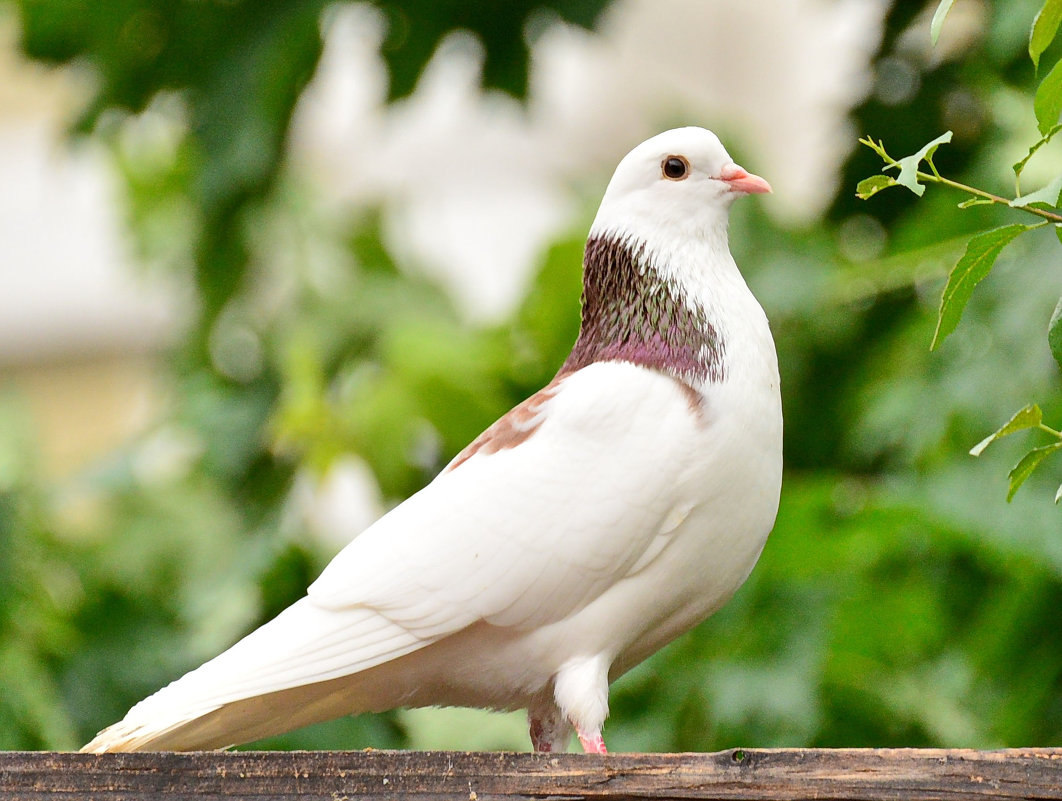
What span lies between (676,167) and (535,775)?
28.8 inches

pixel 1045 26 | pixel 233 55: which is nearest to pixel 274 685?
pixel 1045 26

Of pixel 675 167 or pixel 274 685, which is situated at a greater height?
pixel 675 167

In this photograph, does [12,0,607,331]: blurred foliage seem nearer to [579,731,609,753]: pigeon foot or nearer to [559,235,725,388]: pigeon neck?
[559,235,725,388]: pigeon neck

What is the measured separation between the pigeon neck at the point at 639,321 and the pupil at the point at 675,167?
9 cm

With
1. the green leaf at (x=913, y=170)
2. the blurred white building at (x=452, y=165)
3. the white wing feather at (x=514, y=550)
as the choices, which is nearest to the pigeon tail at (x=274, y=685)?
the white wing feather at (x=514, y=550)

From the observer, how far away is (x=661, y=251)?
1.57 m

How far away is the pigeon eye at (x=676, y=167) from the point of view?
61.6 inches

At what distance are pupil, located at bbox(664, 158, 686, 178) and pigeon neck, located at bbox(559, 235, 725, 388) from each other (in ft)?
0.31

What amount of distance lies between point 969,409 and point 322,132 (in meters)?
6.70

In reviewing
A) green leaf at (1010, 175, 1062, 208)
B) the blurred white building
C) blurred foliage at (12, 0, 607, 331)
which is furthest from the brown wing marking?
the blurred white building

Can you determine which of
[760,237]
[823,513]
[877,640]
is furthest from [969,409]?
[760,237]

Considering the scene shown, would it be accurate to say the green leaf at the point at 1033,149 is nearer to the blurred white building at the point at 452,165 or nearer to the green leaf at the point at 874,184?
the green leaf at the point at 874,184

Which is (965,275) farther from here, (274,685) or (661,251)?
(274,685)

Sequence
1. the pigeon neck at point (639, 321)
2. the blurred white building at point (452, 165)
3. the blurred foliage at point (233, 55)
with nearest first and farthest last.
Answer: the pigeon neck at point (639, 321)
the blurred foliage at point (233, 55)
the blurred white building at point (452, 165)
